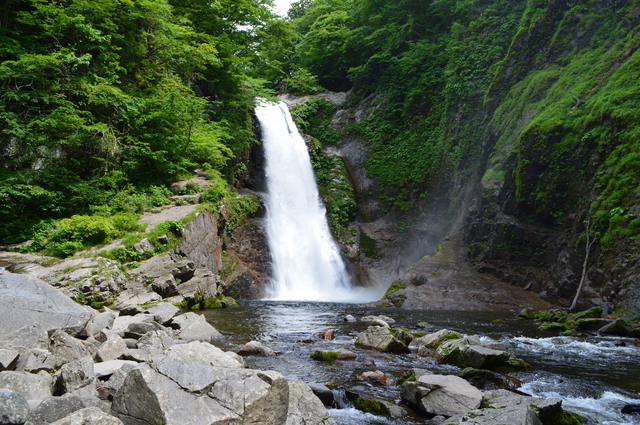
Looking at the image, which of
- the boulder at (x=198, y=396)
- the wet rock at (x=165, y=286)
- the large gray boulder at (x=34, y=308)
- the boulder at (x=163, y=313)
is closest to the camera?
the boulder at (x=198, y=396)

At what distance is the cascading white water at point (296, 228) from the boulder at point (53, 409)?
15.4m

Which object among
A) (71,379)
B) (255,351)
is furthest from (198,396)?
(255,351)

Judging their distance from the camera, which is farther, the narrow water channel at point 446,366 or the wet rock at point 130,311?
the wet rock at point 130,311

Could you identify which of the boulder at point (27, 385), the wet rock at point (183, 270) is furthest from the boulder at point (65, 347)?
the wet rock at point (183, 270)

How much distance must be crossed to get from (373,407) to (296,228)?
17839mm

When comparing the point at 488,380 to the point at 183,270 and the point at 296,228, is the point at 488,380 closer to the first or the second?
the point at 183,270

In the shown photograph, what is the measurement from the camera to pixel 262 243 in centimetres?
2047

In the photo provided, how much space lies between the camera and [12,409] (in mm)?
3234

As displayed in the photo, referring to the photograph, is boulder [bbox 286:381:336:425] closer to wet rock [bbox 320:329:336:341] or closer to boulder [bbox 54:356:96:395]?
boulder [bbox 54:356:96:395]

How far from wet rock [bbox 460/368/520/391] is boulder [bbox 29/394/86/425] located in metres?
5.00

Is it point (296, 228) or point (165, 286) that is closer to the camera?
point (165, 286)

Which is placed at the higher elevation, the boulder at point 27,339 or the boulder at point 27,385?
the boulder at point 27,339

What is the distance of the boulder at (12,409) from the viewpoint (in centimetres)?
318

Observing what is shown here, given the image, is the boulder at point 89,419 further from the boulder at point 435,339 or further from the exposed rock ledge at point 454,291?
the exposed rock ledge at point 454,291
